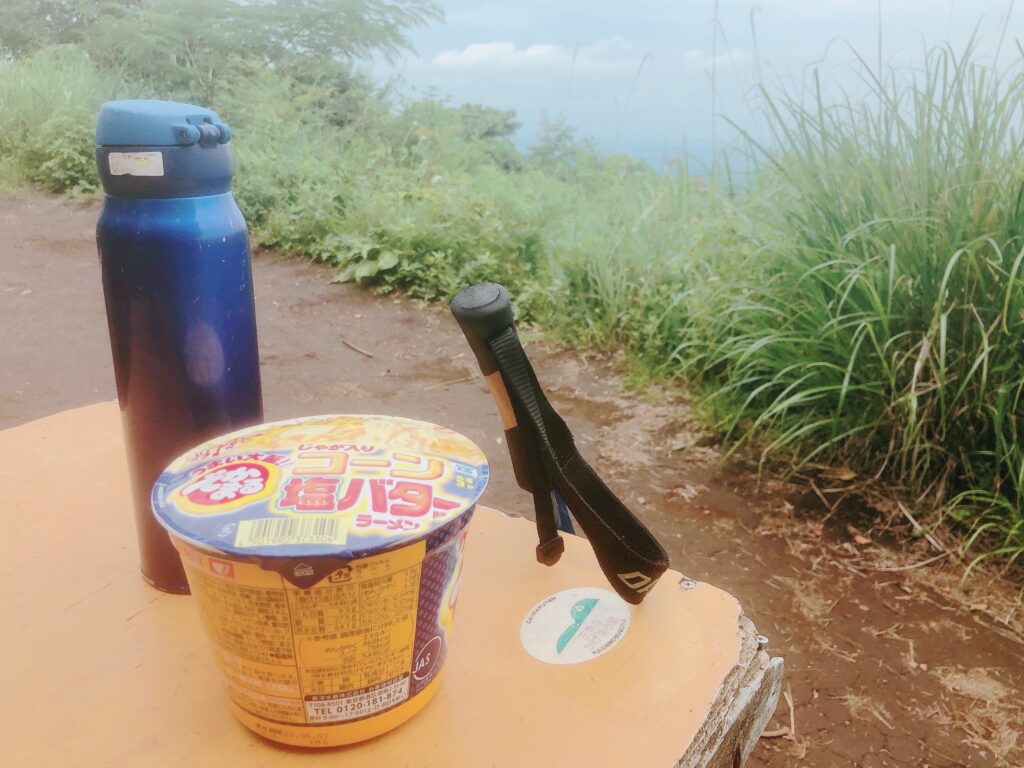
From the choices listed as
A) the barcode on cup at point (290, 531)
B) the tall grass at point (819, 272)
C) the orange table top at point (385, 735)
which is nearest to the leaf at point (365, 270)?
the tall grass at point (819, 272)

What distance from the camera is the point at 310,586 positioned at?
0.51 meters

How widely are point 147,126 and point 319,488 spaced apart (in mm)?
328

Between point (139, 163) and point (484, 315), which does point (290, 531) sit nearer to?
point (484, 315)

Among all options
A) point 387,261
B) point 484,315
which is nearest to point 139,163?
point 484,315

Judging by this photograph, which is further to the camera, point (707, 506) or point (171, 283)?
point (707, 506)

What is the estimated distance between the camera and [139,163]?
2.13 feet

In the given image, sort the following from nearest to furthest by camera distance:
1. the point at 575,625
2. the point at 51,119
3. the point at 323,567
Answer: the point at 323,567 → the point at 575,625 → the point at 51,119

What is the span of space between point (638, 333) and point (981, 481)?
3.60 feet

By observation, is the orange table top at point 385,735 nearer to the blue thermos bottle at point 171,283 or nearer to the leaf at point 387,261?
the blue thermos bottle at point 171,283

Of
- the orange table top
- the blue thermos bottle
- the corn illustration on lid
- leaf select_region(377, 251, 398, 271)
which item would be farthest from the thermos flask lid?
leaf select_region(377, 251, 398, 271)

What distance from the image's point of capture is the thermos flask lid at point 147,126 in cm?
64

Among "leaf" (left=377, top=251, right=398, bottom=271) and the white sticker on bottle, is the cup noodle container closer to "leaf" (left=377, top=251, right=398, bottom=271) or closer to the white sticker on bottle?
the white sticker on bottle

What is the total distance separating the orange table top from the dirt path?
2.13 ft

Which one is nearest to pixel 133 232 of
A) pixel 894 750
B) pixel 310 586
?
pixel 310 586
